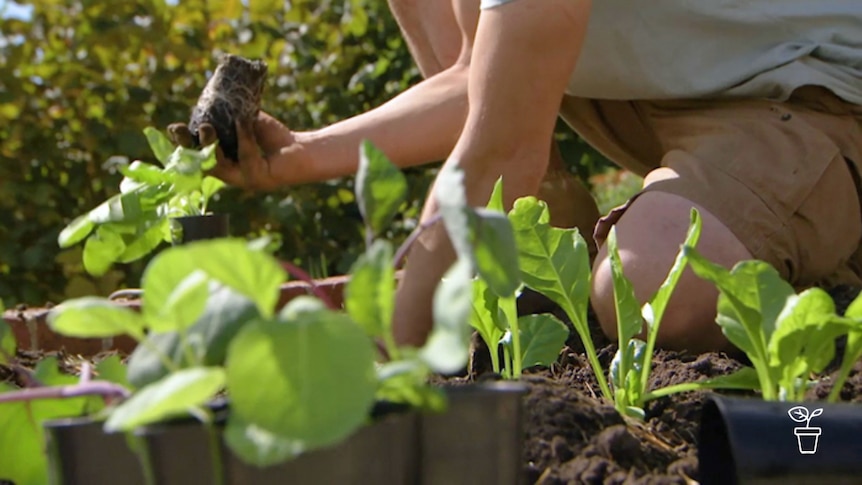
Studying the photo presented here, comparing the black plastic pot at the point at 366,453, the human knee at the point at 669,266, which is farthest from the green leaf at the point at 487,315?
the black plastic pot at the point at 366,453

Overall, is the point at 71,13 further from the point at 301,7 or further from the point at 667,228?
the point at 667,228

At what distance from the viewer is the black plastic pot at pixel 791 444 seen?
0.88 metres

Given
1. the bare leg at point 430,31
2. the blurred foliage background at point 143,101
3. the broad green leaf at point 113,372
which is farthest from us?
the blurred foliage background at point 143,101

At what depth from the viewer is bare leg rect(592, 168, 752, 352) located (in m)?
1.61

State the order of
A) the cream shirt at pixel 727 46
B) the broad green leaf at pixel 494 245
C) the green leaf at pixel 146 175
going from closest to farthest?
the broad green leaf at pixel 494 245 < the green leaf at pixel 146 175 < the cream shirt at pixel 727 46

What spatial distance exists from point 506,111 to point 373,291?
0.87 m

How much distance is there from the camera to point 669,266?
1.62 metres

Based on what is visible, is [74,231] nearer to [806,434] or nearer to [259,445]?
[259,445]

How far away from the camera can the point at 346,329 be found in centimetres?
63

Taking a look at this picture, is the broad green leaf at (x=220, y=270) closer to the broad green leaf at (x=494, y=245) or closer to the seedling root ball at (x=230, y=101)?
the broad green leaf at (x=494, y=245)

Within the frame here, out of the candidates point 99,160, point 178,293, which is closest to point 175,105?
point 99,160

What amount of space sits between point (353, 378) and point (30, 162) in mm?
2854

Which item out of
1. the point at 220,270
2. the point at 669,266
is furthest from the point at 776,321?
the point at 669,266

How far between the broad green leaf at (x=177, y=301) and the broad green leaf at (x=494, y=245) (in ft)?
0.56
